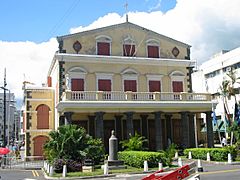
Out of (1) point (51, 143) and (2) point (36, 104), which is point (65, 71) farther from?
(1) point (51, 143)

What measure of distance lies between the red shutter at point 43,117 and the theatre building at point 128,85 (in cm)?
306

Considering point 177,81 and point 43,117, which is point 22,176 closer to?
point 43,117

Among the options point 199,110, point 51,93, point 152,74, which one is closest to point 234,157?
point 199,110

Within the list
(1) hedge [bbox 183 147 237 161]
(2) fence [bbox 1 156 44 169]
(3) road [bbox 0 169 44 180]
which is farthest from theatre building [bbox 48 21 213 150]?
(3) road [bbox 0 169 44 180]

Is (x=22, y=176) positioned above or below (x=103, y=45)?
below

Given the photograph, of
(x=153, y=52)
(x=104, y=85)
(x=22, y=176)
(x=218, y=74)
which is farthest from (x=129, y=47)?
(x=218, y=74)

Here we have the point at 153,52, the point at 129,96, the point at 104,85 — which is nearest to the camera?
the point at 129,96

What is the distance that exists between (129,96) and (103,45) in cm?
643

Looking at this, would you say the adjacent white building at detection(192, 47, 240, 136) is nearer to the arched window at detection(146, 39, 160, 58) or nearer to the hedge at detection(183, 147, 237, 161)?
the arched window at detection(146, 39, 160, 58)

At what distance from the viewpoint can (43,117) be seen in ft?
122

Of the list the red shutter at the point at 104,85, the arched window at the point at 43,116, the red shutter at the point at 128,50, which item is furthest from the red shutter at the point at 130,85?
the arched window at the point at 43,116

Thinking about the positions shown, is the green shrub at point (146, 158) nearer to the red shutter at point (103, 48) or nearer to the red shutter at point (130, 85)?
the red shutter at point (130, 85)

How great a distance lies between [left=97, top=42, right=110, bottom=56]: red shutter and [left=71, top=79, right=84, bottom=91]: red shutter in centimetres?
342

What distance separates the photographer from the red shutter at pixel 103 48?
112 feet
